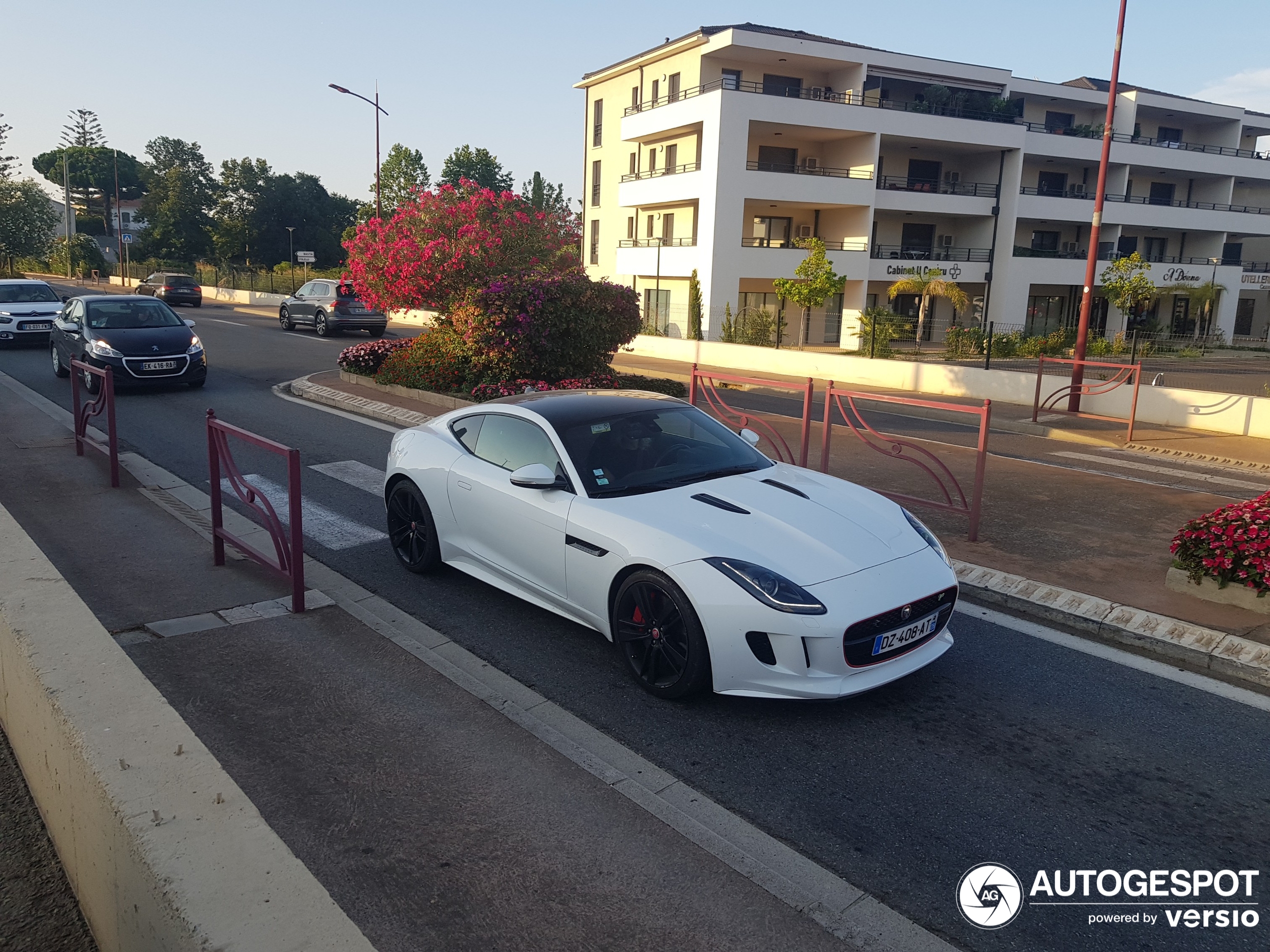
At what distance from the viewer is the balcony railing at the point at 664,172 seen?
1571 inches

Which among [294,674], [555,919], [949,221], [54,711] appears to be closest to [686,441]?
[294,674]

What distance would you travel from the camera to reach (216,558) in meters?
7.12

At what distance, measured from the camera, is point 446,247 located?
57.2 feet

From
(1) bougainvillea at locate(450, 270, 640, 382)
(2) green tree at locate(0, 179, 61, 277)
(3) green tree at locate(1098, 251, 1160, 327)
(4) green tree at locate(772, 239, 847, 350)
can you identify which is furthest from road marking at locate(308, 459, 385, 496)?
(2) green tree at locate(0, 179, 61, 277)

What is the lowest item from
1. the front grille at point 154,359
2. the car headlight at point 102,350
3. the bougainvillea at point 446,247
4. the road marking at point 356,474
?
the road marking at point 356,474

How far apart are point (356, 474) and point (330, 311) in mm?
22010

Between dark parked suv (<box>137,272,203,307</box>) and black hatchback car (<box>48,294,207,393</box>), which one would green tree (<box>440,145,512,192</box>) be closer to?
dark parked suv (<box>137,272,203,307</box>)

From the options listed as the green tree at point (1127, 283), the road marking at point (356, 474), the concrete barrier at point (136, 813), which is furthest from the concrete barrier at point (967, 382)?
the green tree at point (1127, 283)

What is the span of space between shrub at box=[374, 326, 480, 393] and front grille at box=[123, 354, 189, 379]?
3.20 meters

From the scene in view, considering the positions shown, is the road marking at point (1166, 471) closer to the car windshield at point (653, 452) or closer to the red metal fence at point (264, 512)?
the car windshield at point (653, 452)

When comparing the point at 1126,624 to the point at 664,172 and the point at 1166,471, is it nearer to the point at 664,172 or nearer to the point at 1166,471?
the point at 1166,471

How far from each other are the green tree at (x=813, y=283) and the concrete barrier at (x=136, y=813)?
1303 inches

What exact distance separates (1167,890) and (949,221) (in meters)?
47.4

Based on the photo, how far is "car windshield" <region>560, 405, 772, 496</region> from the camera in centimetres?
567
